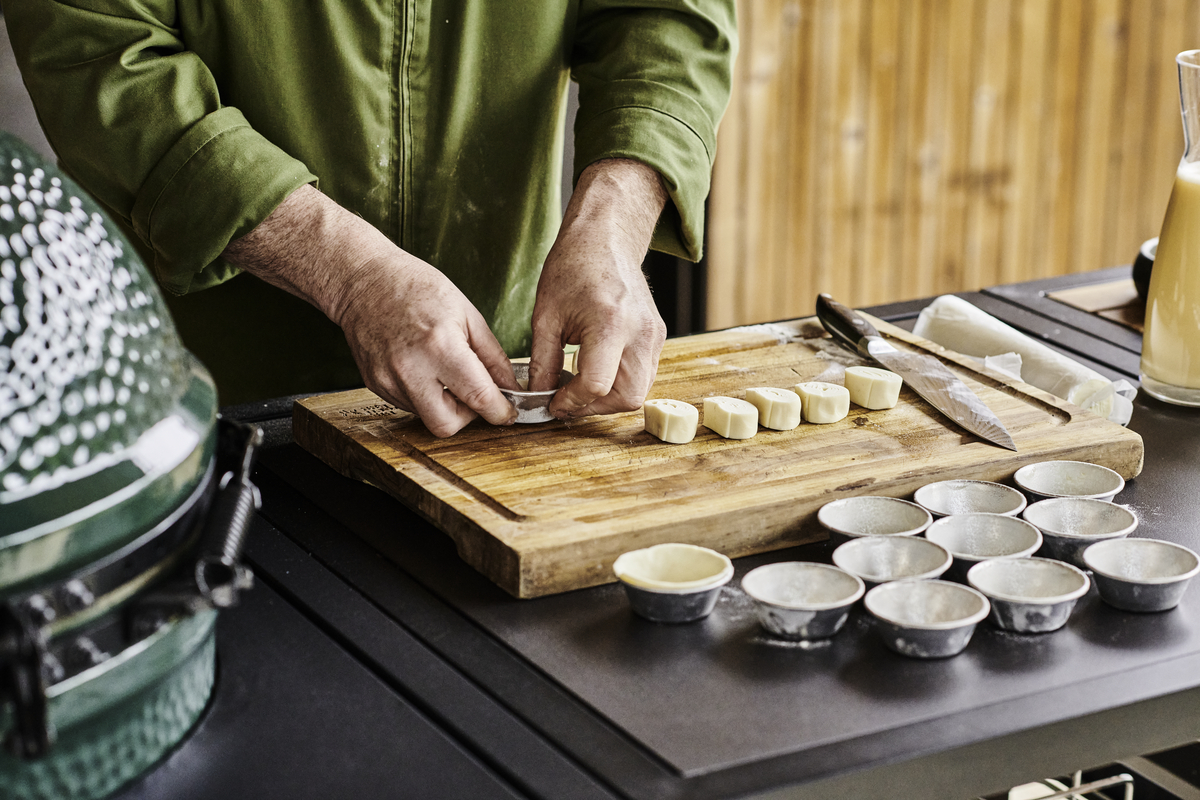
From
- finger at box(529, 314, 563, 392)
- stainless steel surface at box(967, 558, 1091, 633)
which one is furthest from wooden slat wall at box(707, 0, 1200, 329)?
stainless steel surface at box(967, 558, 1091, 633)

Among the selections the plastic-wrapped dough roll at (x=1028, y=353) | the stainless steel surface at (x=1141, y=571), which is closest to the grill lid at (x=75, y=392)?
the stainless steel surface at (x=1141, y=571)

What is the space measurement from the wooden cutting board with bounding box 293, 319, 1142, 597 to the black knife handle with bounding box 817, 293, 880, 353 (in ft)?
0.20

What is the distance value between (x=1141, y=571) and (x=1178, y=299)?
0.50 metres

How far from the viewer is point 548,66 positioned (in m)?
1.55

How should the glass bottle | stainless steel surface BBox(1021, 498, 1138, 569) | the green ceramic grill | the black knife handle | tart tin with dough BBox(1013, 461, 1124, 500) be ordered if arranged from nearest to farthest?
the green ceramic grill < stainless steel surface BBox(1021, 498, 1138, 569) < tart tin with dough BBox(1013, 461, 1124, 500) < the glass bottle < the black knife handle

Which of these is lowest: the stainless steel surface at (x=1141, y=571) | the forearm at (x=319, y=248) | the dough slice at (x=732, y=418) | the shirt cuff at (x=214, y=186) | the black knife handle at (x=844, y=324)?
the stainless steel surface at (x=1141, y=571)

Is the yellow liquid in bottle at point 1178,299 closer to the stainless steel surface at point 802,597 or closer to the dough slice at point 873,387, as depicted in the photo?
the dough slice at point 873,387

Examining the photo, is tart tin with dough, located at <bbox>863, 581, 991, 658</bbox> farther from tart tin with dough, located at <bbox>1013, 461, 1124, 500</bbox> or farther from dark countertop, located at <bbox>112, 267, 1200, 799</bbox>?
tart tin with dough, located at <bbox>1013, 461, 1124, 500</bbox>

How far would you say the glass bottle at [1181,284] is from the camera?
4.21ft

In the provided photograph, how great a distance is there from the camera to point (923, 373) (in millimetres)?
1296

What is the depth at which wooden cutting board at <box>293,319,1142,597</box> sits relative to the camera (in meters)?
0.97

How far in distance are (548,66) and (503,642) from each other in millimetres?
908

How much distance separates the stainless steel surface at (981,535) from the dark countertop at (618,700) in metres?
0.07

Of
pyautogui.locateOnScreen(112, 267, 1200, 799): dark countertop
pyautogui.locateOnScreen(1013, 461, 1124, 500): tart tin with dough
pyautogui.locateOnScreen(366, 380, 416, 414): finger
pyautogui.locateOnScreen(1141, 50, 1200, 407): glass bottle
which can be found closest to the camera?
pyautogui.locateOnScreen(112, 267, 1200, 799): dark countertop
